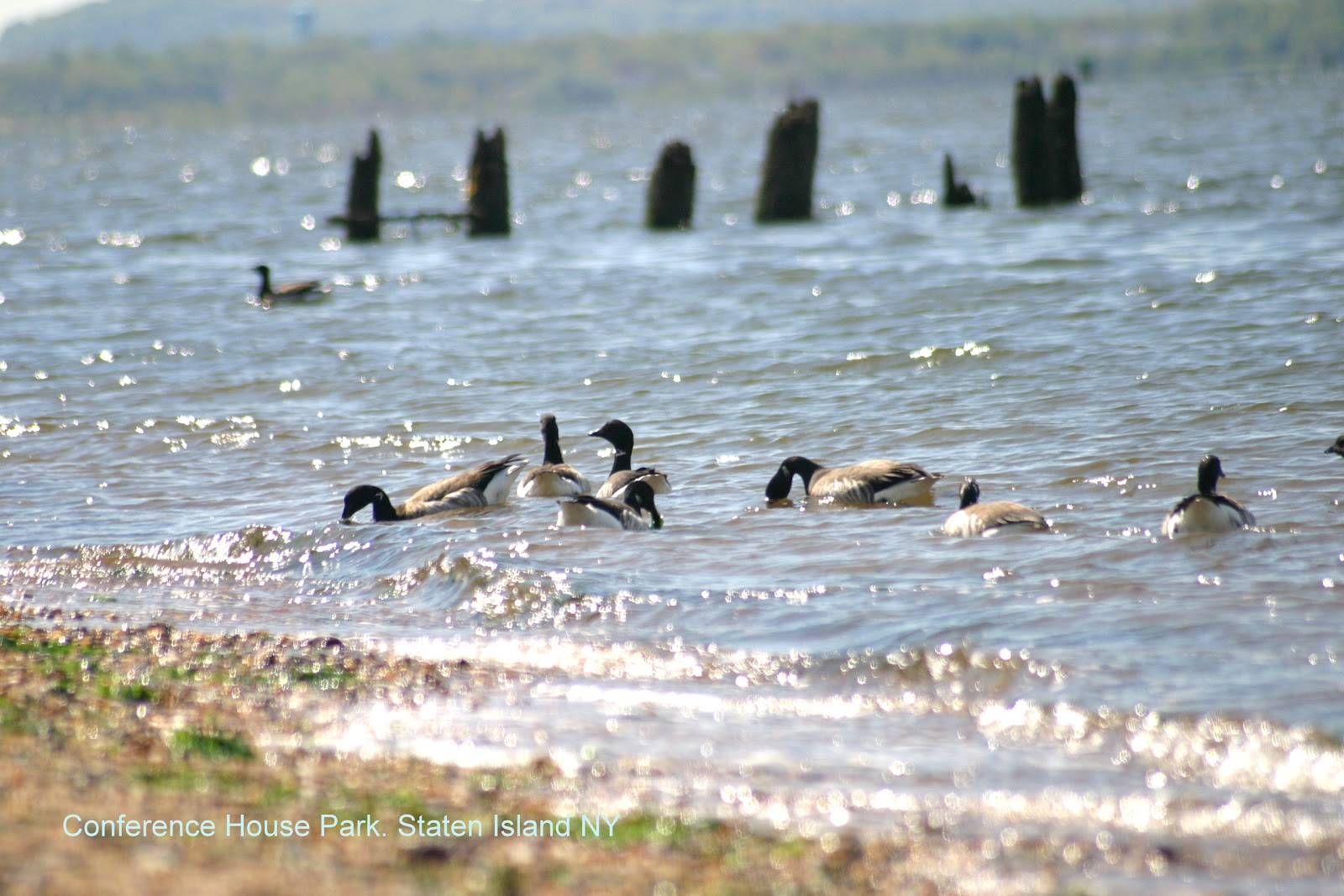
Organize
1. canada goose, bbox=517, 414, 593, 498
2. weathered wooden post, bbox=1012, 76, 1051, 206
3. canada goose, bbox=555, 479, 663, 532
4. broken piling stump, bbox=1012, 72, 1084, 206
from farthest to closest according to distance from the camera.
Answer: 1. broken piling stump, bbox=1012, 72, 1084, 206
2. weathered wooden post, bbox=1012, 76, 1051, 206
3. canada goose, bbox=517, 414, 593, 498
4. canada goose, bbox=555, 479, 663, 532

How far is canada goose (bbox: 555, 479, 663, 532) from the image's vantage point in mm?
10492

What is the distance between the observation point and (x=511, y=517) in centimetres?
1127

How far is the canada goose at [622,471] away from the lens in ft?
37.6

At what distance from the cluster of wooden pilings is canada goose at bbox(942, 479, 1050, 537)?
23798mm

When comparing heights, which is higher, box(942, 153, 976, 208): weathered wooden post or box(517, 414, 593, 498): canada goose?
box(942, 153, 976, 208): weathered wooden post

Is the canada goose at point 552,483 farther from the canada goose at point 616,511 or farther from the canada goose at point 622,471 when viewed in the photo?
the canada goose at point 616,511

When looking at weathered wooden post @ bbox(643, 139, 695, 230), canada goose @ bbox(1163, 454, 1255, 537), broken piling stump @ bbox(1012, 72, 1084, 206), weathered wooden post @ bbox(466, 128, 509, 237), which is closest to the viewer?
canada goose @ bbox(1163, 454, 1255, 537)

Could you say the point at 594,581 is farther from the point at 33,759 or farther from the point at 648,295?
the point at 648,295

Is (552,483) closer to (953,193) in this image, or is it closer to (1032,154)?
(1032,154)

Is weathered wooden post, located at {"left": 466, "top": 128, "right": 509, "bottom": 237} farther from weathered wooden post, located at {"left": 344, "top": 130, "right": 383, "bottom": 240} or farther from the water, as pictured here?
weathered wooden post, located at {"left": 344, "top": 130, "right": 383, "bottom": 240}

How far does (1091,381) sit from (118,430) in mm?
10136

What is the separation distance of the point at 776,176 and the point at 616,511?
2518 centimetres

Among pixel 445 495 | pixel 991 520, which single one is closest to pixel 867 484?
pixel 991 520

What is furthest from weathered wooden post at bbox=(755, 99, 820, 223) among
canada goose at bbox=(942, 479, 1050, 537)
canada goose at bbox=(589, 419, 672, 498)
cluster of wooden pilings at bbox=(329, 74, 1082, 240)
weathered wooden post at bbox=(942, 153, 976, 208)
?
canada goose at bbox=(942, 479, 1050, 537)
